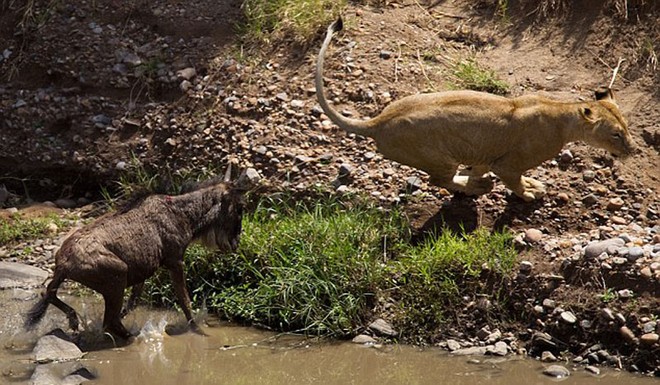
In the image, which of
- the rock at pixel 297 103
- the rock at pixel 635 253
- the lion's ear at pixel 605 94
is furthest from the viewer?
the rock at pixel 297 103

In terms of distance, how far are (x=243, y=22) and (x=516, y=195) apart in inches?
147

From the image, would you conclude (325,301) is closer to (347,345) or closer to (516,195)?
(347,345)

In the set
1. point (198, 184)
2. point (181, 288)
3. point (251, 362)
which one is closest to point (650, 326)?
point (251, 362)

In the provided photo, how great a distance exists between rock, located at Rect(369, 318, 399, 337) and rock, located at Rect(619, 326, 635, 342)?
5.39 ft

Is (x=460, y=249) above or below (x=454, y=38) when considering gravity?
below

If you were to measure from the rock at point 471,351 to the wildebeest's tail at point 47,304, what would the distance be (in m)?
2.82

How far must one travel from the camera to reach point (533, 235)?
9820 millimetres

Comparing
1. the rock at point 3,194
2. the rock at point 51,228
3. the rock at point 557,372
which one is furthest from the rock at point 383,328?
the rock at point 3,194

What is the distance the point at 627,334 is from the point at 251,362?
2.66 meters

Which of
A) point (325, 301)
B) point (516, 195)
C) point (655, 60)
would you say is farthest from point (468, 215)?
point (655, 60)

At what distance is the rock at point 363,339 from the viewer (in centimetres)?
950

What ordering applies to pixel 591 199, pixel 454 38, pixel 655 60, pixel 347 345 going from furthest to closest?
pixel 454 38
pixel 655 60
pixel 591 199
pixel 347 345

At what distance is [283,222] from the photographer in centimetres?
1049

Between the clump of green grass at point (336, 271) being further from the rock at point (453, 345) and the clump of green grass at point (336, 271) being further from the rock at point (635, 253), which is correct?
the rock at point (635, 253)
